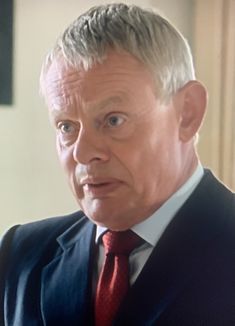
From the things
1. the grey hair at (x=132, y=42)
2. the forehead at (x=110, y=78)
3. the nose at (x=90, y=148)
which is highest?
the grey hair at (x=132, y=42)

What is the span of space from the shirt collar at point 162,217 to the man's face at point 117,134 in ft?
0.11

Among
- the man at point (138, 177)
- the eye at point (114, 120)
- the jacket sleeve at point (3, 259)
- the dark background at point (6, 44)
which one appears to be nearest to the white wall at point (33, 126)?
the dark background at point (6, 44)

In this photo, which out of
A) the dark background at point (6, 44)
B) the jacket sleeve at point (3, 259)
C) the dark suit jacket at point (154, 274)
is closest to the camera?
the dark suit jacket at point (154, 274)

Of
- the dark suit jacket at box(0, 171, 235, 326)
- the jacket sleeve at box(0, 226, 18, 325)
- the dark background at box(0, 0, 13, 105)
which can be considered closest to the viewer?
the dark suit jacket at box(0, 171, 235, 326)

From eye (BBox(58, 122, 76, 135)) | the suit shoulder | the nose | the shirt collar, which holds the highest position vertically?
eye (BBox(58, 122, 76, 135))

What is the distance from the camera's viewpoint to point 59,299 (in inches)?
43.5

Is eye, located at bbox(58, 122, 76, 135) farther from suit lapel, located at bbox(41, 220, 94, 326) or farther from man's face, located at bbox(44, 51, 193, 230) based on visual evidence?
suit lapel, located at bbox(41, 220, 94, 326)

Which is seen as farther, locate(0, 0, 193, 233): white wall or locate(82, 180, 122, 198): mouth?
locate(0, 0, 193, 233): white wall

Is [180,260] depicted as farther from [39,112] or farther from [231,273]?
[39,112]

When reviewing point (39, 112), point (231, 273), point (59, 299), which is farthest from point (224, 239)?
point (39, 112)

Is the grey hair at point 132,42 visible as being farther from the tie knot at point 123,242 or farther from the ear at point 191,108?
the tie knot at point 123,242

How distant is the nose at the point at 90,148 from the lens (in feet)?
3.28

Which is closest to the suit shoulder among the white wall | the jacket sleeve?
the jacket sleeve

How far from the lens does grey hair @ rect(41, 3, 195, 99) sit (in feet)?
3.26
